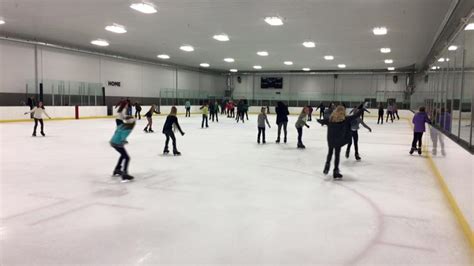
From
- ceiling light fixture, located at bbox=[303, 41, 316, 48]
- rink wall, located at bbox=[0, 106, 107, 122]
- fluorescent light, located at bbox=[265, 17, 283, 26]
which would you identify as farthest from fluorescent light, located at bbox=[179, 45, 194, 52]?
fluorescent light, located at bbox=[265, 17, 283, 26]

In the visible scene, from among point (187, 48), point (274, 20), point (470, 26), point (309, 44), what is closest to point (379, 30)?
point (274, 20)

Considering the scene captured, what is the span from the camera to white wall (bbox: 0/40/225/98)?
18.7 metres

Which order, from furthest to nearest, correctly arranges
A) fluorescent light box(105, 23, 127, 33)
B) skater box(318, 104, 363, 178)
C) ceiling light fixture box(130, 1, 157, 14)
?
fluorescent light box(105, 23, 127, 33) < ceiling light fixture box(130, 1, 157, 14) < skater box(318, 104, 363, 178)

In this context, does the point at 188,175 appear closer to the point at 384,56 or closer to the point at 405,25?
the point at 405,25

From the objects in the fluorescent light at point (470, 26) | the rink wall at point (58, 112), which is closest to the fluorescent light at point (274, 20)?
the fluorescent light at point (470, 26)

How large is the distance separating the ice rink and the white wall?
13070mm

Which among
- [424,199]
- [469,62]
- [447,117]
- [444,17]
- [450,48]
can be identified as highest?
[444,17]

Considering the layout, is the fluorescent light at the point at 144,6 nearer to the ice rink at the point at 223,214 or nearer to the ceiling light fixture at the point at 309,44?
the ice rink at the point at 223,214

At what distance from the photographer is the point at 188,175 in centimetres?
661

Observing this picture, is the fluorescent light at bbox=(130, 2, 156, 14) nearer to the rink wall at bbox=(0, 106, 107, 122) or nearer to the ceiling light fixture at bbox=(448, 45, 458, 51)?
the ceiling light fixture at bbox=(448, 45, 458, 51)

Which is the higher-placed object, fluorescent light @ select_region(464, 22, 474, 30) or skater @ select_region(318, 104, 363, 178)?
fluorescent light @ select_region(464, 22, 474, 30)

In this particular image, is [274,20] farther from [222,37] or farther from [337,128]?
[337,128]

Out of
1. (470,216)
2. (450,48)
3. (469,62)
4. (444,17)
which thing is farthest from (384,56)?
(470,216)

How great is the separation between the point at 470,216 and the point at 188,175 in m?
4.38
